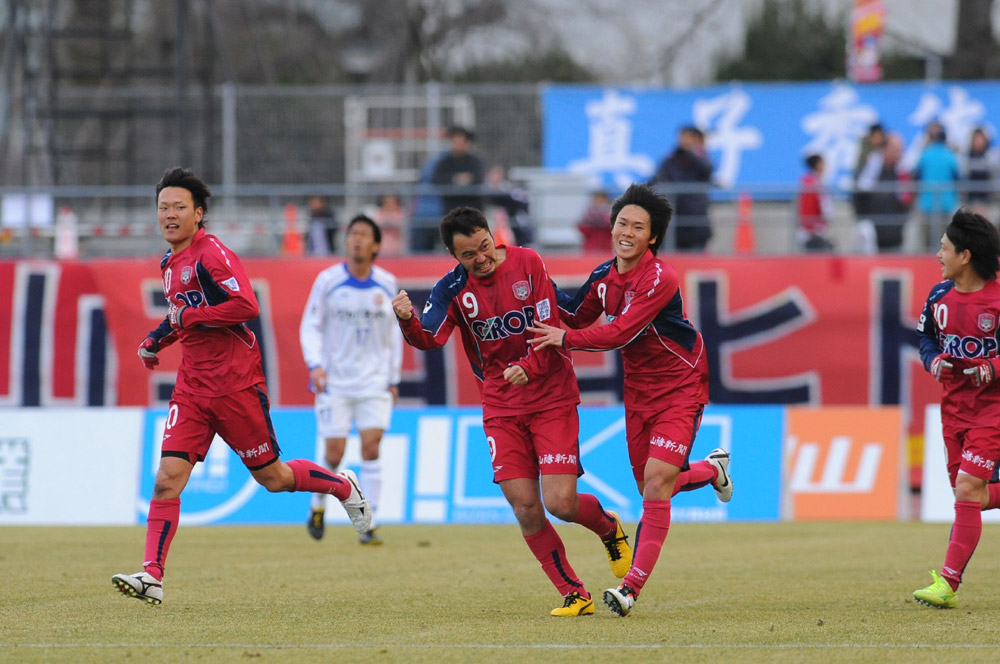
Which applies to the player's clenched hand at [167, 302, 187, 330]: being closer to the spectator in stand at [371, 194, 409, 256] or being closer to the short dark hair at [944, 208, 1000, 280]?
the short dark hair at [944, 208, 1000, 280]

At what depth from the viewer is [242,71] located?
34781mm

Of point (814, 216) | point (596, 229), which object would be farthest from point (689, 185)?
point (814, 216)

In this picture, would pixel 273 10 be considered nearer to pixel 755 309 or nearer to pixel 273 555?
pixel 755 309

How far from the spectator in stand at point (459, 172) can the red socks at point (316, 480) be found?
892 centimetres

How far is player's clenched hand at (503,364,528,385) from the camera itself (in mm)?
7461

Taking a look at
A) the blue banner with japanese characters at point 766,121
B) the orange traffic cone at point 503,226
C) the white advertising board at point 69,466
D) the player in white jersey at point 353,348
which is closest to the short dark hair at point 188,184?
the player in white jersey at point 353,348

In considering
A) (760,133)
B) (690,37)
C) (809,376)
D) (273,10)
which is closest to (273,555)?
(809,376)

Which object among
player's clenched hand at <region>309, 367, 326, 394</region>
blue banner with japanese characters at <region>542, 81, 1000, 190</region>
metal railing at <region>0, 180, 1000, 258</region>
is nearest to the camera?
player's clenched hand at <region>309, 367, 326, 394</region>

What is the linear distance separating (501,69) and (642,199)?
1002 inches

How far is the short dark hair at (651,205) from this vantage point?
26.1ft

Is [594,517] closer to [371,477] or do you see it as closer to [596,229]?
[371,477]

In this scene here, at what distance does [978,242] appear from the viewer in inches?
322

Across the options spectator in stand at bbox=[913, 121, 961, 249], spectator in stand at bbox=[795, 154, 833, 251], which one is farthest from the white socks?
spectator in stand at bbox=[913, 121, 961, 249]

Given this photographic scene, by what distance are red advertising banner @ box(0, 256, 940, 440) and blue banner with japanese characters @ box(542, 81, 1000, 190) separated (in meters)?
4.85
